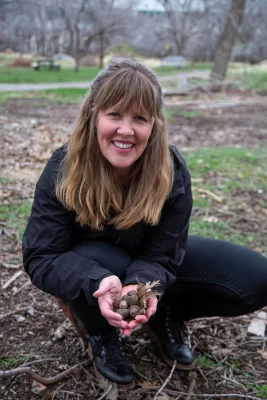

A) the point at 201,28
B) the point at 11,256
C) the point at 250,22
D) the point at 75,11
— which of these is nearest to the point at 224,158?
the point at 11,256

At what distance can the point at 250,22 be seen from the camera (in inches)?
1087

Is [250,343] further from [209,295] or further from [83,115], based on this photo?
[83,115]

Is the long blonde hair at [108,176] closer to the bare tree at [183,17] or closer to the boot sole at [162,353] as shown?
the boot sole at [162,353]

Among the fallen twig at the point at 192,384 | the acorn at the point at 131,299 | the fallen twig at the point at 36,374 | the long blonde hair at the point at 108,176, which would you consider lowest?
the fallen twig at the point at 192,384

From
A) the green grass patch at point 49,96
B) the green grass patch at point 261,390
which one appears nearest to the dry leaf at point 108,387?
the green grass patch at point 261,390

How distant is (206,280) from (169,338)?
0.36 metres

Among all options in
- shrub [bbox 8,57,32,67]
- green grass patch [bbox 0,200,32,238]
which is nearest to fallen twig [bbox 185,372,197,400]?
green grass patch [bbox 0,200,32,238]

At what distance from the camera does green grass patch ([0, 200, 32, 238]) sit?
11.9 feet

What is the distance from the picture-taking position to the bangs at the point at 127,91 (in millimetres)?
1759

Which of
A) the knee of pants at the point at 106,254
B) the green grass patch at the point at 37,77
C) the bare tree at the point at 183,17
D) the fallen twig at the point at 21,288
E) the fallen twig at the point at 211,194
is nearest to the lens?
the knee of pants at the point at 106,254

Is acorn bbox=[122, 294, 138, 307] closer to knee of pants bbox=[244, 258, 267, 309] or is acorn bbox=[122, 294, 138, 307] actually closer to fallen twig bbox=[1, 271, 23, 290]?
knee of pants bbox=[244, 258, 267, 309]

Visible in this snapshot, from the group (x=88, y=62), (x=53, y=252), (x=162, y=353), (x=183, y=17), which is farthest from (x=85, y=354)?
(x=88, y=62)

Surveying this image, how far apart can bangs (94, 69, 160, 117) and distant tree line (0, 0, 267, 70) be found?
68.9ft

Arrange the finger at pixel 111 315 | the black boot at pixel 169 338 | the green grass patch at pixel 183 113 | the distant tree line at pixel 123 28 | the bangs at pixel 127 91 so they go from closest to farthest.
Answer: the finger at pixel 111 315 < the bangs at pixel 127 91 < the black boot at pixel 169 338 < the green grass patch at pixel 183 113 < the distant tree line at pixel 123 28
